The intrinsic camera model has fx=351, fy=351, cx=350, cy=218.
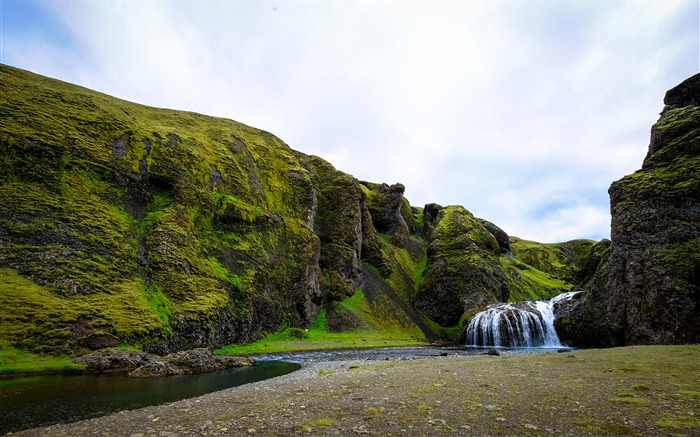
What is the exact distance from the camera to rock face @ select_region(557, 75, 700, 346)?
4516cm

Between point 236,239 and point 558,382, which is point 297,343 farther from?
point 558,382

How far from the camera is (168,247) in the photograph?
56.5m

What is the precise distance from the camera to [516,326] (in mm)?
70250

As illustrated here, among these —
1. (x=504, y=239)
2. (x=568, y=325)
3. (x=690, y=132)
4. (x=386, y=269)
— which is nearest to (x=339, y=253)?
(x=386, y=269)

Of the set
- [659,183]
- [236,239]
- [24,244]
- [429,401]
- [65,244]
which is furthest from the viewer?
[236,239]

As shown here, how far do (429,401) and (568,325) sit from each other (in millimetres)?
61447

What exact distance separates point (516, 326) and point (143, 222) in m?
71.9

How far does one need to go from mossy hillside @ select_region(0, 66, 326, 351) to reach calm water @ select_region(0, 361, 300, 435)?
38.5ft

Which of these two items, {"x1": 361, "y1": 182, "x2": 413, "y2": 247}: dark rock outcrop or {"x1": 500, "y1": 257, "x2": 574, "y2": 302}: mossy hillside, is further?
{"x1": 361, "y1": 182, "x2": 413, "y2": 247}: dark rock outcrop

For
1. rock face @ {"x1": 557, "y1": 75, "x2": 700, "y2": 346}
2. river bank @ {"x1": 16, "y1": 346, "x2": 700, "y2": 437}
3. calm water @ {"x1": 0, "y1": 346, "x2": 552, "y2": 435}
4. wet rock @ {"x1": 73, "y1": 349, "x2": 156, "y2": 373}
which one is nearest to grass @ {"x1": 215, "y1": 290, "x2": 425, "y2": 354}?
wet rock @ {"x1": 73, "y1": 349, "x2": 156, "y2": 373}

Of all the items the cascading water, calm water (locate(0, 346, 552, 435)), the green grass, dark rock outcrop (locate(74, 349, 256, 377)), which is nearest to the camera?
calm water (locate(0, 346, 552, 435))

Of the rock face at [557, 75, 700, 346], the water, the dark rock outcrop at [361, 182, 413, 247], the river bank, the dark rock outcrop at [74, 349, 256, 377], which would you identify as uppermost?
the dark rock outcrop at [361, 182, 413, 247]

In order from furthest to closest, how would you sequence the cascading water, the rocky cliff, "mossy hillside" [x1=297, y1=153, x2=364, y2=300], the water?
"mossy hillside" [x1=297, y1=153, x2=364, y2=300] < the cascading water < the water < the rocky cliff

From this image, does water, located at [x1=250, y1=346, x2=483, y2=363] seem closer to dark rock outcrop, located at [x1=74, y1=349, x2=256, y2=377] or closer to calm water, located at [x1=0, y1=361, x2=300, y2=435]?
dark rock outcrop, located at [x1=74, y1=349, x2=256, y2=377]
